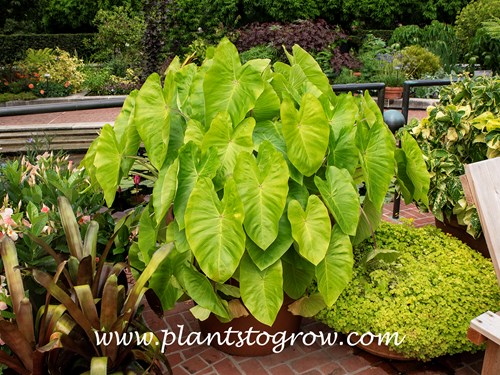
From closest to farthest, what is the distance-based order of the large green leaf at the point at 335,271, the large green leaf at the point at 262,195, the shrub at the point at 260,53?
the large green leaf at the point at 262,195 → the large green leaf at the point at 335,271 → the shrub at the point at 260,53

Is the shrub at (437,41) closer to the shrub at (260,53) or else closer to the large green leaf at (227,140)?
the shrub at (260,53)

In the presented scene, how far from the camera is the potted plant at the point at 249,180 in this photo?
6.37 feet

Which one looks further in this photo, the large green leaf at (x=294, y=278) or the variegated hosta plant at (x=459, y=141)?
the variegated hosta plant at (x=459, y=141)

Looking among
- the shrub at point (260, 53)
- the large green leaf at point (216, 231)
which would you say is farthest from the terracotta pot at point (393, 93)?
the large green leaf at point (216, 231)

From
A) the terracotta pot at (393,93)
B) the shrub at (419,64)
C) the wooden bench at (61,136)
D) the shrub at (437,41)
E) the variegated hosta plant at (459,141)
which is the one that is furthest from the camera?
the shrub at (437,41)

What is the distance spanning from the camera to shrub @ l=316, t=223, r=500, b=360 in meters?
2.16

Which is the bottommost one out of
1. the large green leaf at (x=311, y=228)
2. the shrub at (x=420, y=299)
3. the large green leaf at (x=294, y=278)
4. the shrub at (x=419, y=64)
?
the shrub at (x=419, y=64)

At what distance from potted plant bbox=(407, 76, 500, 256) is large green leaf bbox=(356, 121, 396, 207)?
3.50ft

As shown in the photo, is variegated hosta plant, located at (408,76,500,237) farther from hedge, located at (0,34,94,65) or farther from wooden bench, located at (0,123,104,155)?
hedge, located at (0,34,94,65)

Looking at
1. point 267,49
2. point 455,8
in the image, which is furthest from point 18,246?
point 455,8

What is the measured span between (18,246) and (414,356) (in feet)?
5.74

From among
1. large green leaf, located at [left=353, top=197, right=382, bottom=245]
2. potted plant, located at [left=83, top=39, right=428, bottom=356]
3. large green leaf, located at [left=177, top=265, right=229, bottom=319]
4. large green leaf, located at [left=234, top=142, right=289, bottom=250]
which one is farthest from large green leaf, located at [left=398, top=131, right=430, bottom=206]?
large green leaf, located at [left=177, top=265, right=229, bottom=319]

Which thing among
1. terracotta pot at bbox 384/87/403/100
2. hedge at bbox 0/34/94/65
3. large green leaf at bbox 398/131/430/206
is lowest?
hedge at bbox 0/34/94/65

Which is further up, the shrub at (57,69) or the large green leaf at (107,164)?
the large green leaf at (107,164)
